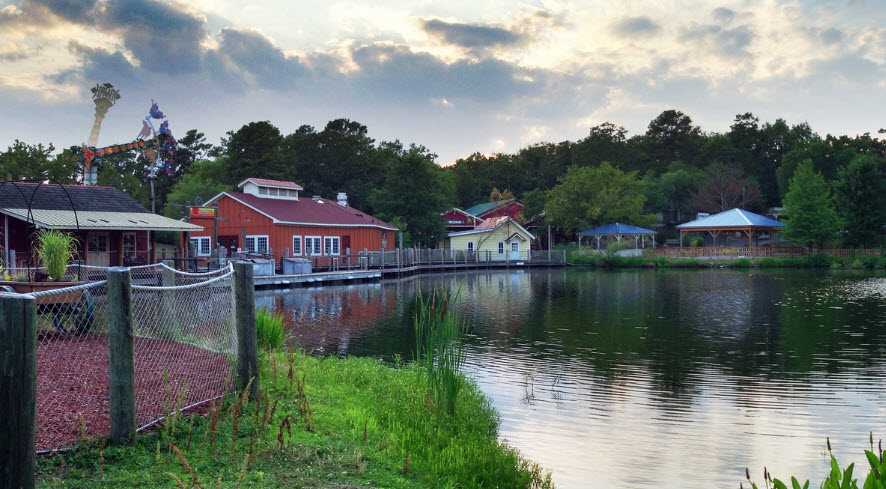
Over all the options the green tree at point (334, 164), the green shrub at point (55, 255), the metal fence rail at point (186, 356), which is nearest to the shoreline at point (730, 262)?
the green tree at point (334, 164)

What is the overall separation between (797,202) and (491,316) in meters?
47.5

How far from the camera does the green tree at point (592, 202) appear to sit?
7500 centimetres

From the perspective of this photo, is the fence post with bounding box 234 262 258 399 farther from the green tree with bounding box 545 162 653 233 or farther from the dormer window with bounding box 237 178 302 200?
the green tree with bounding box 545 162 653 233

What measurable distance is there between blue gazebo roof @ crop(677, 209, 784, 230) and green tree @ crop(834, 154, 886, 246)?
6423 millimetres

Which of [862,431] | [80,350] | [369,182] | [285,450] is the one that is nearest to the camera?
[285,450]

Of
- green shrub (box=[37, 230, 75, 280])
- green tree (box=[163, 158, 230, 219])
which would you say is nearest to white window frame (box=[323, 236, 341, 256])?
green tree (box=[163, 158, 230, 219])

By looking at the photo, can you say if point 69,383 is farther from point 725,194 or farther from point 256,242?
point 725,194

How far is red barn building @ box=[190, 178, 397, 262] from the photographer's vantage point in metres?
48.4

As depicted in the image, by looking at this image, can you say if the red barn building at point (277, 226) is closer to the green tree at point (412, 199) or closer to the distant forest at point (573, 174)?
the distant forest at point (573, 174)

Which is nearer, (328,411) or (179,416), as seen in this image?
(179,416)

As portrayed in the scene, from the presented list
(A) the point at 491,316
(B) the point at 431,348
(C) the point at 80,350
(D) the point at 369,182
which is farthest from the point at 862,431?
(D) the point at 369,182

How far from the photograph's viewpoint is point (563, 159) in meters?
107

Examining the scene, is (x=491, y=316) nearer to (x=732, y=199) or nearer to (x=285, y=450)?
(x=285, y=450)

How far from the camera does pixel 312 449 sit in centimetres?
767
